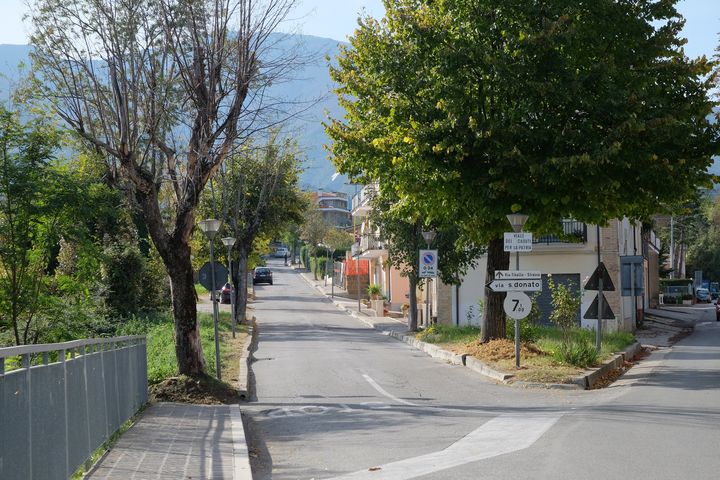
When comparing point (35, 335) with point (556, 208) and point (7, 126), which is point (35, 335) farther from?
point (556, 208)

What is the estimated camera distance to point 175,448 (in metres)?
9.59

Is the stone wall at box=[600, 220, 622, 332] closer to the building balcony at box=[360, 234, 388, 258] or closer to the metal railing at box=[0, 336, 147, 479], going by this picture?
the building balcony at box=[360, 234, 388, 258]

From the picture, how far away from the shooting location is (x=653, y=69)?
739 inches

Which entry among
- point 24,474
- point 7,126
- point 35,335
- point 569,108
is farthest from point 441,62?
point 24,474

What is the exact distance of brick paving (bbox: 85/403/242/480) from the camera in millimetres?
8148

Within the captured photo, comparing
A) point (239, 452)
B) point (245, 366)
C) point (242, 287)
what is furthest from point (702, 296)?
point (239, 452)

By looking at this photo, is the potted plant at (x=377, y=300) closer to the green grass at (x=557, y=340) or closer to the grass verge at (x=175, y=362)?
the grass verge at (x=175, y=362)

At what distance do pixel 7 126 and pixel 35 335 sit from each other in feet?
13.9

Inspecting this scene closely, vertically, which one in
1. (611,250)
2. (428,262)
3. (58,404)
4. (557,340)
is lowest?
(557,340)

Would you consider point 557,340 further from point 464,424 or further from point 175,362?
point 464,424

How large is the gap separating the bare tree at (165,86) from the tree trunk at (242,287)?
24629 millimetres

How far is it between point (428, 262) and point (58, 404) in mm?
24279

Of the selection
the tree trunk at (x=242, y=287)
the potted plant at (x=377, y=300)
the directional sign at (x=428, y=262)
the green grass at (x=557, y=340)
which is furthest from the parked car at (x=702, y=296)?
the directional sign at (x=428, y=262)

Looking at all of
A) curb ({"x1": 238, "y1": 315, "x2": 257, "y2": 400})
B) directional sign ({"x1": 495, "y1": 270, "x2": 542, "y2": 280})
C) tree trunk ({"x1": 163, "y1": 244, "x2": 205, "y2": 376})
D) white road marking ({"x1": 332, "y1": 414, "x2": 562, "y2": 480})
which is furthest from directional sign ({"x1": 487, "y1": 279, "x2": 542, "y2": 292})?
white road marking ({"x1": 332, "y1": 414, "x2": 562, "y2": 480})
